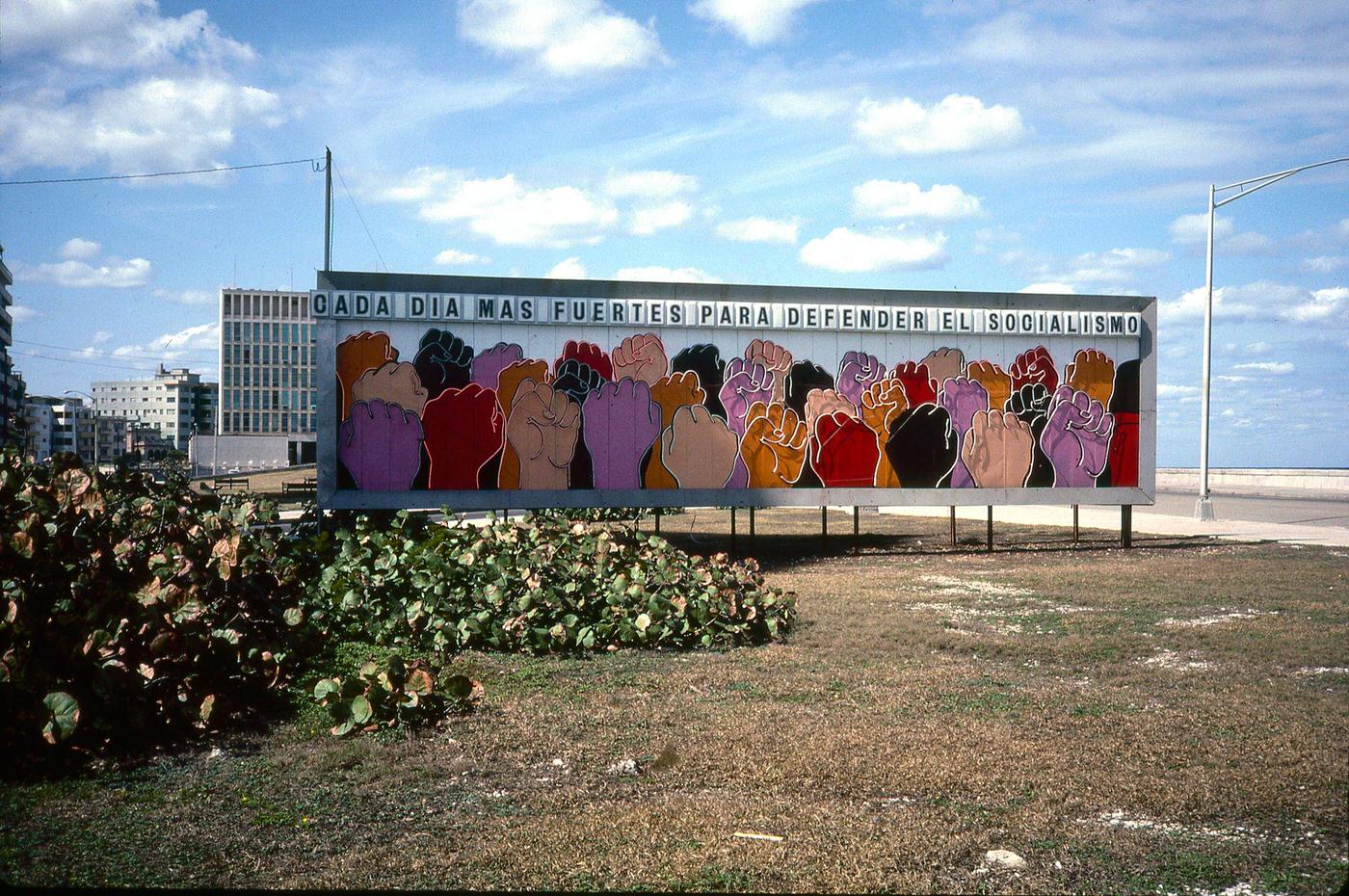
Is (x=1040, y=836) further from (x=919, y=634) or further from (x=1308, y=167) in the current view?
(x=1308, y=167)

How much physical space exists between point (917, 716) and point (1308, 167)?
62.8 ft

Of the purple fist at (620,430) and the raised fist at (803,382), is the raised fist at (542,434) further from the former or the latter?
the raised fist at (803,382)

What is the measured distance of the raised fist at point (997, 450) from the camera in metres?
18.2

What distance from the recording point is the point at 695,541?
2177 centimetres

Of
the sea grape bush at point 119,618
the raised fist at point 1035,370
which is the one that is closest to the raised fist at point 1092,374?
the raised fist at point 1035,370

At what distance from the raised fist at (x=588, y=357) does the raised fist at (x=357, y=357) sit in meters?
2.60

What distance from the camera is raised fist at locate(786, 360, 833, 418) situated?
57.0 ft

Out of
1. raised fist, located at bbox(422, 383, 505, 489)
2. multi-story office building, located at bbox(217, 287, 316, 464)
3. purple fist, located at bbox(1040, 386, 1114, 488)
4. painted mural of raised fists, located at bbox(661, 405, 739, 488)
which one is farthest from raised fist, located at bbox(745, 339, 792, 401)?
multi-story office building, located at bbox(217, 287, 316, 464)

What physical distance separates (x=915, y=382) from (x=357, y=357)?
9341mm

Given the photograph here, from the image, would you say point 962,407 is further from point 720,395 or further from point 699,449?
point 699,449

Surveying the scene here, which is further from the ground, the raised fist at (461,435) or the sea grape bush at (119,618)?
the raised fist at (461,435)

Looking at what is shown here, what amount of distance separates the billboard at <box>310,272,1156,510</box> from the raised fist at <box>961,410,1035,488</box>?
3 cm

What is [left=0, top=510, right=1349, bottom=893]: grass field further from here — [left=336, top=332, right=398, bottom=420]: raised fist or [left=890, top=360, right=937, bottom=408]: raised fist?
[left=890, top=360, right=937, bottom=408]: raised fist

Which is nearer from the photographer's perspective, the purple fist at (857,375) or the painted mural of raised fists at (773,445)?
the painted mural of raised fists at (773,445)
